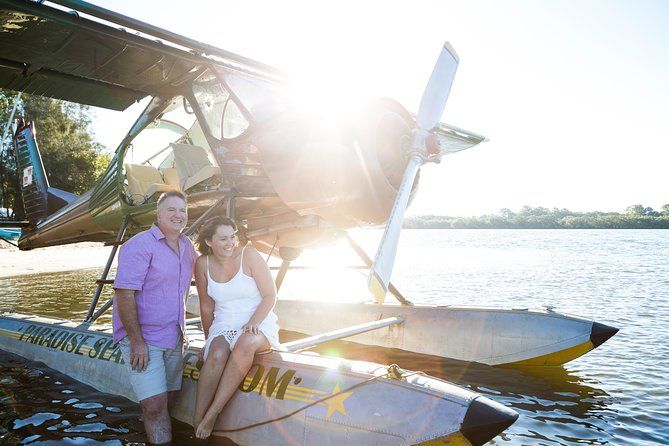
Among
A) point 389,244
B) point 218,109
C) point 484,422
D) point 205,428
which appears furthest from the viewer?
point 218,109

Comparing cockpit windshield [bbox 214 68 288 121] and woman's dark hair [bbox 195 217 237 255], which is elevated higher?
cockpit windshield [bbox 214 68 288 121]

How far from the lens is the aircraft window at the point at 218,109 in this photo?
215 inches

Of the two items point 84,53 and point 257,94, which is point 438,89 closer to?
point 257,94

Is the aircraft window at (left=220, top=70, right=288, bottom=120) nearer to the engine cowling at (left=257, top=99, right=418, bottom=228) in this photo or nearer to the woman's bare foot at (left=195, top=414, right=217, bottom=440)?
the engine cowling at (left=257, top=99, right=418, bottom=228)

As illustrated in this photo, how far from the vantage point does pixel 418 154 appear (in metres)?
4.62

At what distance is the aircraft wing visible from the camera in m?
5.02

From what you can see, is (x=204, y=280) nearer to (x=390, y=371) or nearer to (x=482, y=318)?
(x=390, y=371)

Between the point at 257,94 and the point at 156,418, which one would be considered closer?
the point at 156,418

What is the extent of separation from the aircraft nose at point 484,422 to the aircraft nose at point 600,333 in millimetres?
3164

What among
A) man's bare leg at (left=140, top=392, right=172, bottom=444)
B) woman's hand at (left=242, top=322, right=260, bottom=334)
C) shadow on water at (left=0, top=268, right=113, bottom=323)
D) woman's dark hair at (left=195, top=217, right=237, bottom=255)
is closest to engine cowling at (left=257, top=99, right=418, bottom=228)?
woman's dark hair at (left=195, top=217, right=237, bottom=255)

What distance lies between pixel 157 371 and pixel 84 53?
454 cm

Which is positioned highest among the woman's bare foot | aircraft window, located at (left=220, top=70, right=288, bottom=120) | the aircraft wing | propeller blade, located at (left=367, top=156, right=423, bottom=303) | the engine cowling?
the aircraft wing

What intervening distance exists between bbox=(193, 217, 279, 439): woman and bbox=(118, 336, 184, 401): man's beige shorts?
0.75ft

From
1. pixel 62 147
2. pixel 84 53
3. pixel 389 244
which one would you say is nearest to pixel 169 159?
pixel 84 53
